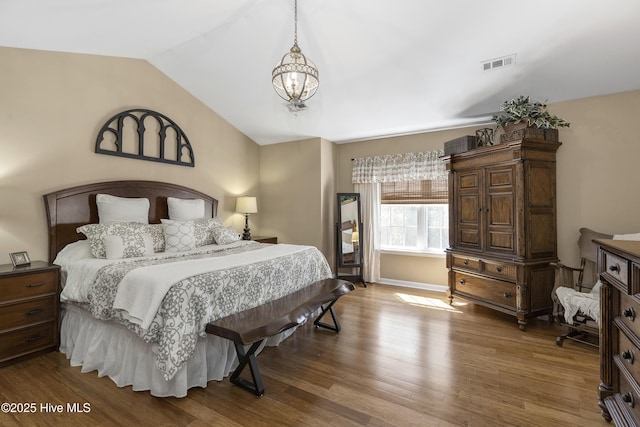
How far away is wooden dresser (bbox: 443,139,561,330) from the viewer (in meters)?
3.17

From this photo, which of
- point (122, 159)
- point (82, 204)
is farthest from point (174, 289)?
point (122, 159)

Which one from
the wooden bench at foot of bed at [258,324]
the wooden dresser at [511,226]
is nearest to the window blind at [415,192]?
the wooden dresser at [511,226]

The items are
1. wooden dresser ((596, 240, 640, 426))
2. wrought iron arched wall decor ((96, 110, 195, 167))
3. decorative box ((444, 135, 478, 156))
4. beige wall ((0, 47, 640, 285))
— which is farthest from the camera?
decorative box ((444, 135, 478, 156))

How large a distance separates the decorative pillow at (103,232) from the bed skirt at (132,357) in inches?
20.2

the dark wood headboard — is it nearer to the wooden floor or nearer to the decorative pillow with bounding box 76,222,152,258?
the decorative pillow with bounding box 76,222,152,258

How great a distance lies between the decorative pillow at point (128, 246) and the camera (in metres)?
2.76

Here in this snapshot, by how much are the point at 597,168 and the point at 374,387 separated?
3285 mm

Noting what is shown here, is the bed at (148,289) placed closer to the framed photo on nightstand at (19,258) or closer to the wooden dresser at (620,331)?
the framed photo on nightstand at (19,258)

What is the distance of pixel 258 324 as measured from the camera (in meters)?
2.07

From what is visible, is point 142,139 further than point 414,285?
No

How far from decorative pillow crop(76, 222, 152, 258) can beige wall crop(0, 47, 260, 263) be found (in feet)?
1.70

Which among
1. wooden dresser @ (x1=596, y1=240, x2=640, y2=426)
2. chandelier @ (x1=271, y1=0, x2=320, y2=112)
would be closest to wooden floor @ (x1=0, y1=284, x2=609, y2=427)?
wooden dresser @ (x1=596, y1=240, x2=640, y2=426)

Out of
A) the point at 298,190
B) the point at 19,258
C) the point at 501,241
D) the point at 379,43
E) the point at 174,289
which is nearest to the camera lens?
the point at 174,289

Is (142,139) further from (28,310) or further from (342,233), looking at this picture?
(342,233)
